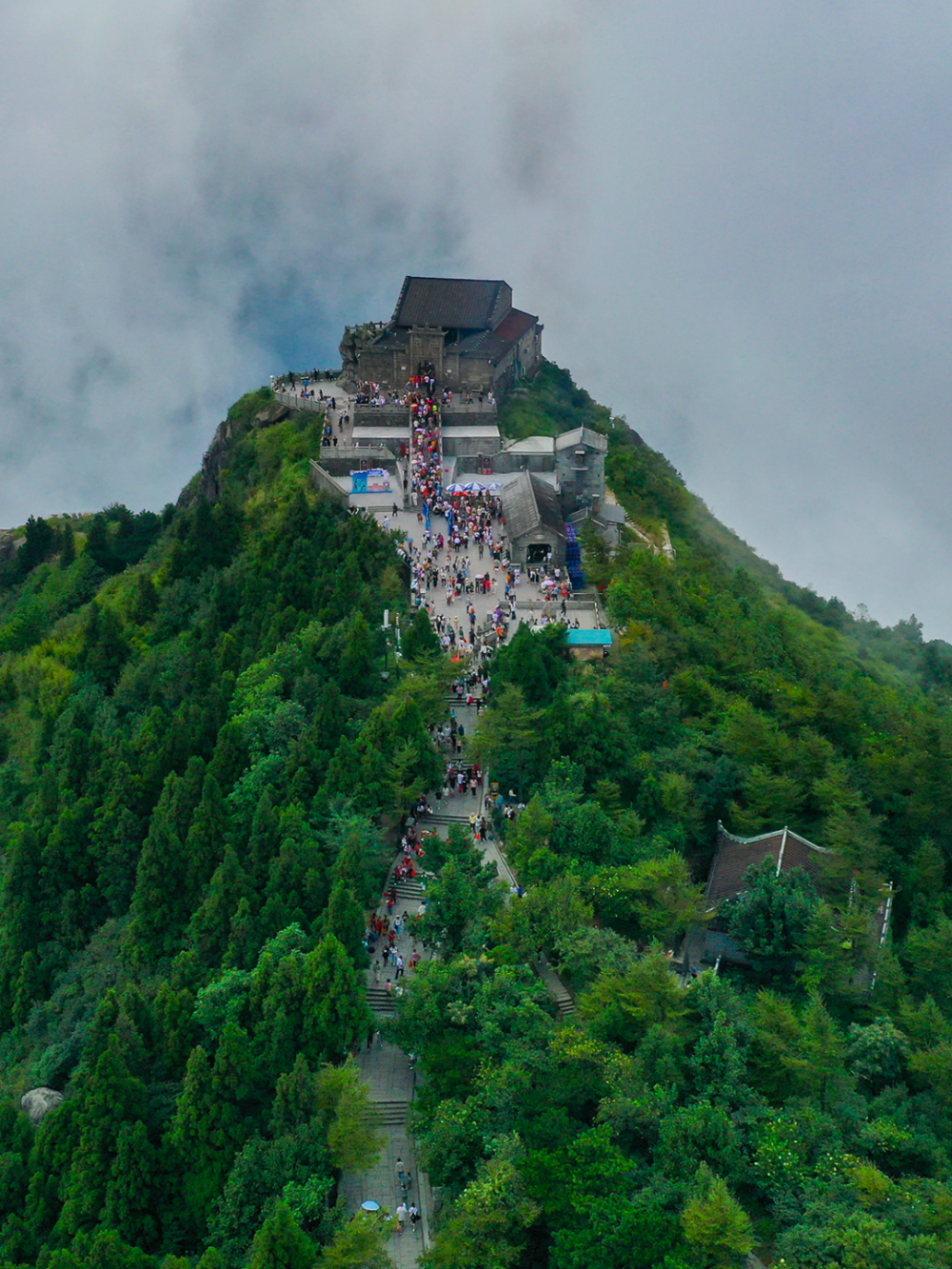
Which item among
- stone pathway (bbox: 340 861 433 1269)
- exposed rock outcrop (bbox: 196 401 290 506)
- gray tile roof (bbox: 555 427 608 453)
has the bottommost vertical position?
stone pathway (bbox: 340 861 433 1269)

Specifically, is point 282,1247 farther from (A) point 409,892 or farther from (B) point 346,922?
(A) point 409,892

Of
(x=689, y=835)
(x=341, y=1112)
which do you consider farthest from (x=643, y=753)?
(x=341, y=1112)

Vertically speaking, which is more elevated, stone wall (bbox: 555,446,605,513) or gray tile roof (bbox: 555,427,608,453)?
gray tile roof (bbox: 555,427,608,453)

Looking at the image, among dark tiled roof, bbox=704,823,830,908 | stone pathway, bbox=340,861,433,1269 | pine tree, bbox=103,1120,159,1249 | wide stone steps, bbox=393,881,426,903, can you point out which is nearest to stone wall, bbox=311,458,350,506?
wide stone steps, bbox=393,881,426,903

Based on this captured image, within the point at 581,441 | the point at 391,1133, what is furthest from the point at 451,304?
the point at 391,1133

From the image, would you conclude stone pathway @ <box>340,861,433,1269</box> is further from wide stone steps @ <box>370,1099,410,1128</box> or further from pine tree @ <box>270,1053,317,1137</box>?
pine tree @ <box>270,1053,317,1137</box>
